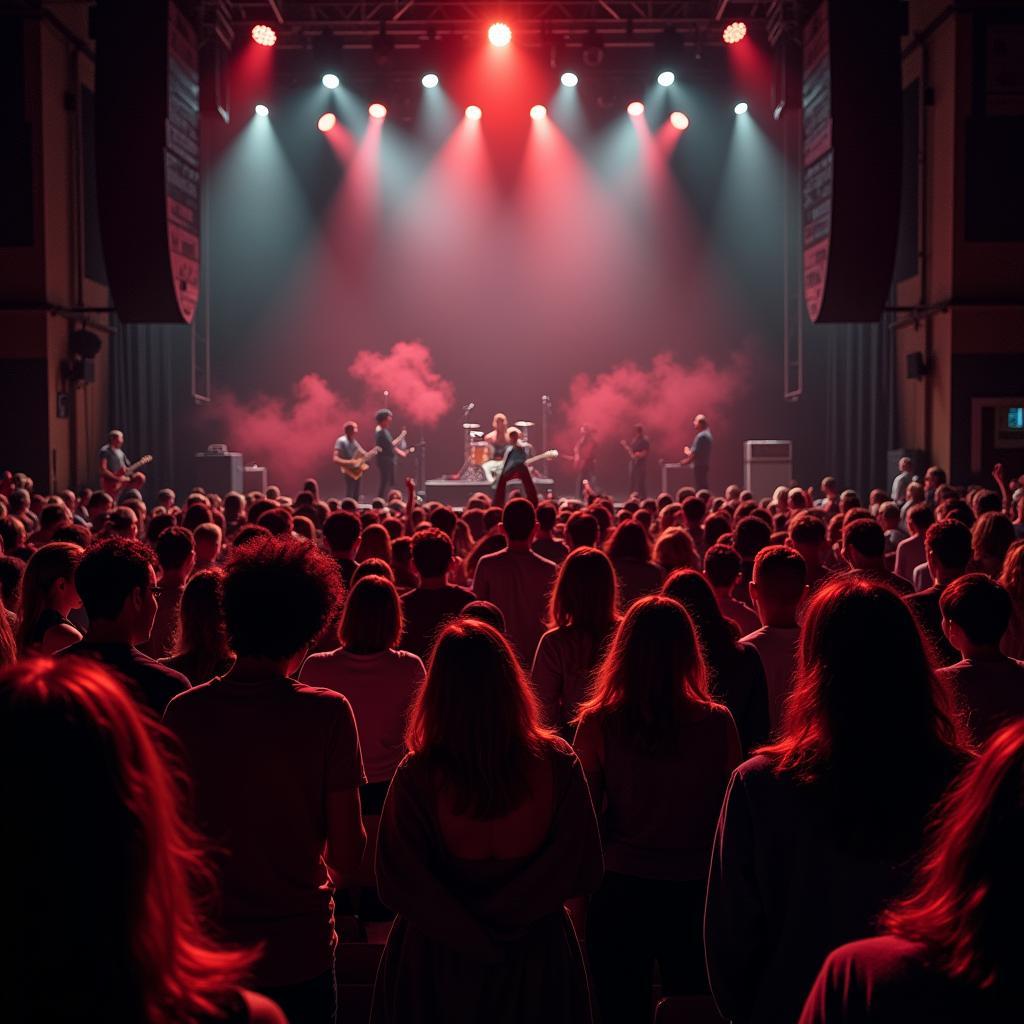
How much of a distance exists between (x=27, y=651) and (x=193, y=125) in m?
Answer: 11.8

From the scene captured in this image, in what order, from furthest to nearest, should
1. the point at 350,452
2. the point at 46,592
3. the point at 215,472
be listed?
the point at 350,452 → the point at 215,472 → the point at 46,592

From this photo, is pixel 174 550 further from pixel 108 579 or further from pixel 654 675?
pixel 654 675

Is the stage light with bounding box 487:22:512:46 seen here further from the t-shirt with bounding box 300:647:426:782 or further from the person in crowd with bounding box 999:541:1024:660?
the t-shirt with bounding box 300:647:426:782

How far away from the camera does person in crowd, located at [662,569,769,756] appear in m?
3.54

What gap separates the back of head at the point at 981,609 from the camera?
10.6 ft

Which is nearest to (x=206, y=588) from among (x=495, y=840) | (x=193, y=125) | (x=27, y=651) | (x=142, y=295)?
(x=27, y=651)

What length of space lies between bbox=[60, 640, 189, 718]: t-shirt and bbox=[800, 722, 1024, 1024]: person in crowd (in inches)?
80.1

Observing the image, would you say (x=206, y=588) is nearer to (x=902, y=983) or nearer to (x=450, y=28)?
(x=902, y=983)

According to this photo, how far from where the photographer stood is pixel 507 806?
217cm

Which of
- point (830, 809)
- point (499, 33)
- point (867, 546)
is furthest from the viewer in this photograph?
point (499, 33)

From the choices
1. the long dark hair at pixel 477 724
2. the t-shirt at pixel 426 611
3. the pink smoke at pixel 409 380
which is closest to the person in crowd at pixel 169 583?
the t-shirt at pixel 426 611

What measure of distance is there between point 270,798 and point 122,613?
906 millimetres

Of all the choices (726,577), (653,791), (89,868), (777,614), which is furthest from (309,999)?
(726,577)

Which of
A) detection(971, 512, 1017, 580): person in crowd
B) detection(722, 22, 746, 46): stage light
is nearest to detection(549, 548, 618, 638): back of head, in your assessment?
detection(971, 512, 1017, 580): person in crowd
